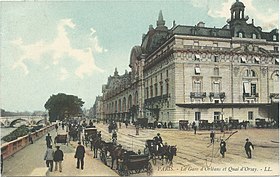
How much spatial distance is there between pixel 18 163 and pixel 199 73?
630cm

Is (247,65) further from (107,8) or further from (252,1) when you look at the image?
(107,8)

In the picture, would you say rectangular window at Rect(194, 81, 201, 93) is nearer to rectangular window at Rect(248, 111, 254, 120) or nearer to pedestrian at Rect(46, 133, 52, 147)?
rectangular window at Rect(248, 111, 254, 120)

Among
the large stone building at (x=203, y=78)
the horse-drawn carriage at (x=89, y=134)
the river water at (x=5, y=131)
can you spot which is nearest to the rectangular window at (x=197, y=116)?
the large stone building at (x=203, y=78)

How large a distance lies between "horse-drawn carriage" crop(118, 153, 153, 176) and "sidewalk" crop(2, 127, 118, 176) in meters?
0.26

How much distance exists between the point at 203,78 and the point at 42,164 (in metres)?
5.64

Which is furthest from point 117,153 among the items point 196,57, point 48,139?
point 196,57

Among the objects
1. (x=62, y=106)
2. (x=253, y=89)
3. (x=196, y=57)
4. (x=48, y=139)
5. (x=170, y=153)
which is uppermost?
(x=196, y=57)

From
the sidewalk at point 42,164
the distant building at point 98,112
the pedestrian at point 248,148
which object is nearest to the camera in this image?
the sidewalk at point 42,164

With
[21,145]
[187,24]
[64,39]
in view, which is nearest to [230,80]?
[187,24]

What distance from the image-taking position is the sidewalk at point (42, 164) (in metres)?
8.34

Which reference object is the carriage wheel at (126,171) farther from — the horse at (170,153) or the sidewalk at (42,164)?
the horse at (170,153)

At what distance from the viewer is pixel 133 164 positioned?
816 centimetres

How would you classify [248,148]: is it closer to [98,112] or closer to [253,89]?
[253,89]

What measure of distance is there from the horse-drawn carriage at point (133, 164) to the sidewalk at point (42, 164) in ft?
0.85
